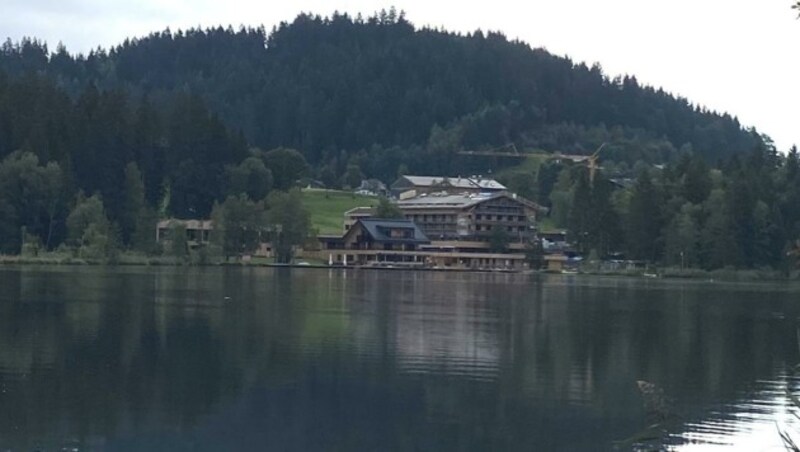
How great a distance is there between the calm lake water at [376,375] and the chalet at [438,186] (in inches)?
3695

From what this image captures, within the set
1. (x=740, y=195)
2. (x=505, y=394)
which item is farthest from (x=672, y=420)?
(x=740, y=195)

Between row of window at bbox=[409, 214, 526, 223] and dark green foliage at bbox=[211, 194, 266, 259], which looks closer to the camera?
dark green foliage at bbox=[211, 194, 266, 259]

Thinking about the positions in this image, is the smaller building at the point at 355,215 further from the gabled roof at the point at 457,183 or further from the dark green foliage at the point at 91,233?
the dark green foliage at the point at 91,233

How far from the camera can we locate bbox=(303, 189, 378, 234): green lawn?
124 metres

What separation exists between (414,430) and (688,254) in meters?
82.0

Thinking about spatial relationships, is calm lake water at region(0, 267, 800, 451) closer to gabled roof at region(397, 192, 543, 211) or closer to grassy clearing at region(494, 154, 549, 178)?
gabled roof at region(397, 192, 543, 211)

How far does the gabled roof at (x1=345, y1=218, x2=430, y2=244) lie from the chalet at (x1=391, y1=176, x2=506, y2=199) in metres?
23.6

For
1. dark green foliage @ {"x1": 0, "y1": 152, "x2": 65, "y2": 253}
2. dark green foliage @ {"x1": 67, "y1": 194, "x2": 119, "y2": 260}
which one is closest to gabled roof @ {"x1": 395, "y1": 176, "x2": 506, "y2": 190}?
dark green foliage @ {"x1": 67, "y1": 194, "x2": 119, "y2": 260}

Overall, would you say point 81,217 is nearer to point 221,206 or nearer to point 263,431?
point 221,206

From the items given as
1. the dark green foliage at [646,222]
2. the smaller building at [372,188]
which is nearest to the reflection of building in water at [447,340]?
the dark green foliage at [646,222]

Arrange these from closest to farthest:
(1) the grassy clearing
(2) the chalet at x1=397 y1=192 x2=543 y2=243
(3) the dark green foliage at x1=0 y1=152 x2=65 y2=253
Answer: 1. (3) the dark green foliage at x1=0 y1=152 x2=65 y2=253
2. (2) the chalet at x1=397 y1=192 x2=543 y2=243
3. (1) the grassy clearing

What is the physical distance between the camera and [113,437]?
1986 cm

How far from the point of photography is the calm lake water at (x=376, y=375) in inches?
820

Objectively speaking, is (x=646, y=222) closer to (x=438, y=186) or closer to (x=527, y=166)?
(x=438, y=186)
